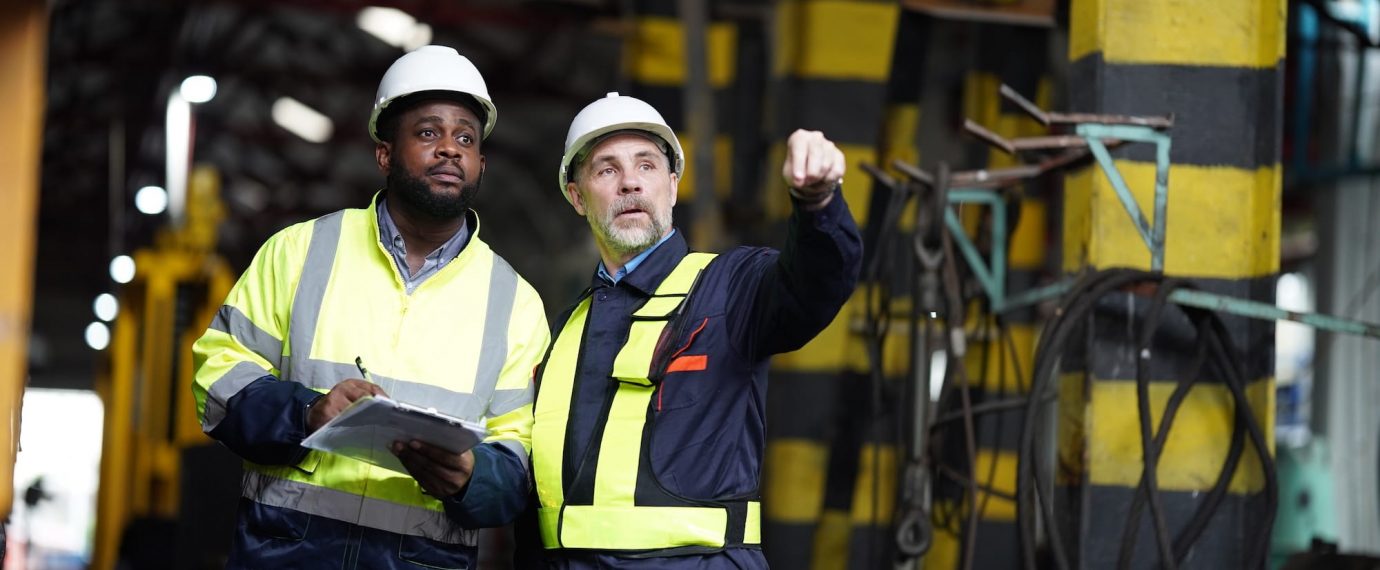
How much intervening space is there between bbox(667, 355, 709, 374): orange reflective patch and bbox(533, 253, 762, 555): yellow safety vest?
31mm

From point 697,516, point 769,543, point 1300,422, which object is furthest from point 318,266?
point 1300,422

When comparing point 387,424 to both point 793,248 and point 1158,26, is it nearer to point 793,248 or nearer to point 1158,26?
point 793,248

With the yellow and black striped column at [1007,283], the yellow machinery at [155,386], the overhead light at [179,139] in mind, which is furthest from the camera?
the overhead light at [179,139]

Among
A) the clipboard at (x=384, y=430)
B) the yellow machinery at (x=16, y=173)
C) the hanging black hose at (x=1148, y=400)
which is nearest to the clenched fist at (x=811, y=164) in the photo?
the clipboard at (x=384, y=430)

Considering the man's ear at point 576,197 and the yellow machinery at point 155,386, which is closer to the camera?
the man's ear at point 576,197

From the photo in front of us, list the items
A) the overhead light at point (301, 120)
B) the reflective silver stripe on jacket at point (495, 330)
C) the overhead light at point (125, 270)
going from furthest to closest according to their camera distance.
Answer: the overhead light at point (301, 120), the overhead light at point (125, 270), the reflective silver stripe on jacket at point (495, 330)

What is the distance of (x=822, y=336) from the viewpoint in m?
9.35

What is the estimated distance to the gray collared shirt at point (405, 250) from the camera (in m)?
4.03

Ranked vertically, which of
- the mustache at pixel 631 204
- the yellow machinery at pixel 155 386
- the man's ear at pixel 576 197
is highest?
the man's ear at pixel 576 197

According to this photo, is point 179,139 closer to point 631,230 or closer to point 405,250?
point 405,250

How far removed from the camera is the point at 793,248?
11.8 feet

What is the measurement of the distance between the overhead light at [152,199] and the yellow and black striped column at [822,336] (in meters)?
15.5

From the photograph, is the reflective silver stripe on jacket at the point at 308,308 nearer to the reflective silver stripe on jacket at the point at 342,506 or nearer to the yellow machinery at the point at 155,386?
the reflective silver stripe on jacket at the point at 342,506

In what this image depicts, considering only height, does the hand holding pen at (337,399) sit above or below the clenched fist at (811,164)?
below
